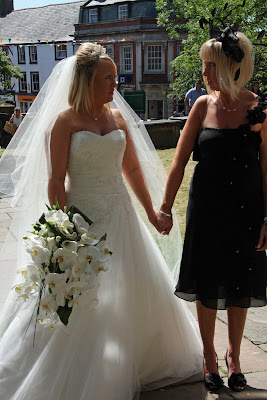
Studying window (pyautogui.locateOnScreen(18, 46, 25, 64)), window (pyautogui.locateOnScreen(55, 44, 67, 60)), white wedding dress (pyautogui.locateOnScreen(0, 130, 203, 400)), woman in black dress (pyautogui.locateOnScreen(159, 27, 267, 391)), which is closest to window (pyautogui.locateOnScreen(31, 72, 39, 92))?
window (pyautogui.locateOnScreen(18, 46, 25, 64))

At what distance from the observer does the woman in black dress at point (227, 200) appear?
2.86 metres

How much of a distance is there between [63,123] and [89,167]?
1.01 ft

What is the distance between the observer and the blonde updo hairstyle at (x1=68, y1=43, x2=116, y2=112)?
9.56 ft

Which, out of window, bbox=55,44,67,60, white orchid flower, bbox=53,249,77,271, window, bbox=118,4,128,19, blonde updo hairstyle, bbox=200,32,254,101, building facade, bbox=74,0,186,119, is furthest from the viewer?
window, bbox=55,44,67,60

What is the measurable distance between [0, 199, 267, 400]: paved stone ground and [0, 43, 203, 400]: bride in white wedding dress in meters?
0.09

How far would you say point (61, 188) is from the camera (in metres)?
2.92

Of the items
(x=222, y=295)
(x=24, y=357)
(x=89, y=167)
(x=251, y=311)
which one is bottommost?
(x=251, y=311)

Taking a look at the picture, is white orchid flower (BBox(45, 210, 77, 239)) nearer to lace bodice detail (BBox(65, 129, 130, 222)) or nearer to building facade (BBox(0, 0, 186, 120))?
lace bodice detail (BBox(65, 129, 130, 222))

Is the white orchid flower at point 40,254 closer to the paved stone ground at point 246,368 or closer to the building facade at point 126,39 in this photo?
the paved stone ground at point 246,368

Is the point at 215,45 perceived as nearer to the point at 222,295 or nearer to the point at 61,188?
the point at 61,188

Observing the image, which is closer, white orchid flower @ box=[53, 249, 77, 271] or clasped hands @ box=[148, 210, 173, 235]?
white orchid flower @ box=[53, 249, 77, 271]

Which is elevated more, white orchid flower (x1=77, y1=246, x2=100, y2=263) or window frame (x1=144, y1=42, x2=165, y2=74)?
white orchid flower (x1=77, y1=246, x2=100, y2=263)

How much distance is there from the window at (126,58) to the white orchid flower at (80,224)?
129 feet

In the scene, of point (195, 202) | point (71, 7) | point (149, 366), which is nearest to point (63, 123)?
point (195, 202)
